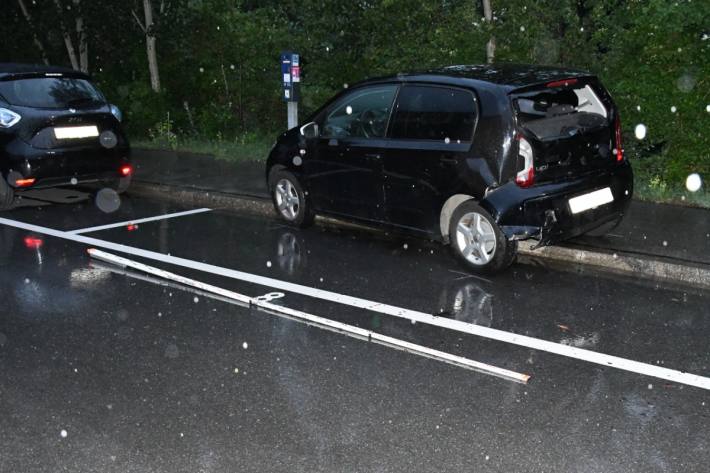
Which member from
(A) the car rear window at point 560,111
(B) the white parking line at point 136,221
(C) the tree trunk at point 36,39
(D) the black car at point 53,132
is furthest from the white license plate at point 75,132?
(C) the tree trunk at point 36,39

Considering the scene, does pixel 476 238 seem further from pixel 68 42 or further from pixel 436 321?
pixel 68 42

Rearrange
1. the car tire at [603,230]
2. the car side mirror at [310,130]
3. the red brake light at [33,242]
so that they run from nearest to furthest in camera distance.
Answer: the car tire at [603,230] < the red brake light at [33,242] < the car side mirror at [310,130]

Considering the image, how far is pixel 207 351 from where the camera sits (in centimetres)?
497

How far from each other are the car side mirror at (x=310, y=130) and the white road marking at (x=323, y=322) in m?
2.22

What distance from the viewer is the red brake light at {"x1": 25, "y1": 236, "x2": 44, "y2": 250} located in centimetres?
775

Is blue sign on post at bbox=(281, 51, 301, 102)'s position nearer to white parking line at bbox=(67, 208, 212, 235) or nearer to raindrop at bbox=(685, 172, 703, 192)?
white parking line at bbox=(67, 208, 212, 235)

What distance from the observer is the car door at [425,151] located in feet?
21.6

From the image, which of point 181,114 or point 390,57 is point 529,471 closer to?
point 390,57

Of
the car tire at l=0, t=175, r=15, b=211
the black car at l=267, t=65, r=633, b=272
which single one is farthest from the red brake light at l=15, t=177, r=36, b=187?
the black car at l=267, t=65, r=633, b=272

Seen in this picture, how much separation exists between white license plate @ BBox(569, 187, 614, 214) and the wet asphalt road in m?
0.59

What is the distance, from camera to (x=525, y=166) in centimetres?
628

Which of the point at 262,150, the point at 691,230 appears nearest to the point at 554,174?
the point at 691,230

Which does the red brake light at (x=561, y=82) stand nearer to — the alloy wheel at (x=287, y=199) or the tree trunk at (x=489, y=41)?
the alloy wheel at (x=287, y=199)

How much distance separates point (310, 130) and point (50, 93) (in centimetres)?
372
